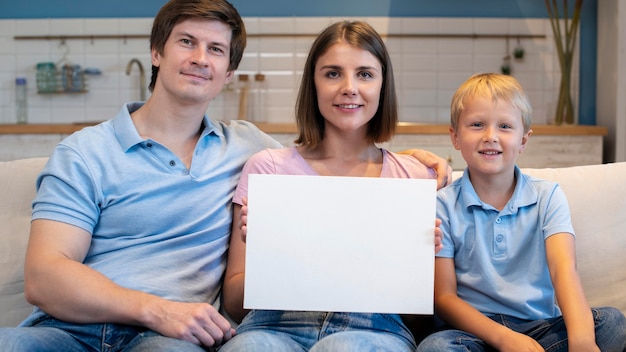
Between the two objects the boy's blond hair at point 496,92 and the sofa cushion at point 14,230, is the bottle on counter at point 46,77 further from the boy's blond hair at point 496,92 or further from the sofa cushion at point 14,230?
the boy's blond hair at point 496,92

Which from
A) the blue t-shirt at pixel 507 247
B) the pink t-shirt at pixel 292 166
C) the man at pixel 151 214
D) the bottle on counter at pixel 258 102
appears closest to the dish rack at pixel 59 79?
the bottle on counter at pixel 258 102

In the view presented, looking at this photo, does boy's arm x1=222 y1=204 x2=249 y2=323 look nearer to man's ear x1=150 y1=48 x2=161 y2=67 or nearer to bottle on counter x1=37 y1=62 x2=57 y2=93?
man's ear x1=150 y1=48 x2=161 y2=67

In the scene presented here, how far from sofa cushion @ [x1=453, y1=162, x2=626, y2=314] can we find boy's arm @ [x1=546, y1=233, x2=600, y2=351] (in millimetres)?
299

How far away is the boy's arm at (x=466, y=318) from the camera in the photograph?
4.42ft

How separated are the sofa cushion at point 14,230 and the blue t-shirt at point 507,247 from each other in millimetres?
1092

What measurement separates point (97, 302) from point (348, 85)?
771 mm

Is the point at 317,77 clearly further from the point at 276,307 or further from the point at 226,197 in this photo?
the point at 276,307

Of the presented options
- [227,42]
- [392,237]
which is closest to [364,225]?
[392,237]

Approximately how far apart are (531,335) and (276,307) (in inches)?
22.2

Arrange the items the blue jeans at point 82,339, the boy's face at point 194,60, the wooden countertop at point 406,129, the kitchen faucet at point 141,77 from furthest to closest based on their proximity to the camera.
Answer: the kitchen faucet at point 141,77
the wooden countertop at point 406,129
the boy's face at point 194,60
the blue jeans at point 82,339

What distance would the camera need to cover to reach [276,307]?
1448 mm

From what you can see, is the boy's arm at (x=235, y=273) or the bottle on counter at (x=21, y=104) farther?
the bottle on counter at (x=21, y=104)

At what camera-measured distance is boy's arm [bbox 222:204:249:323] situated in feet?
5.22

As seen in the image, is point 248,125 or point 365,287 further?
point 248,125
